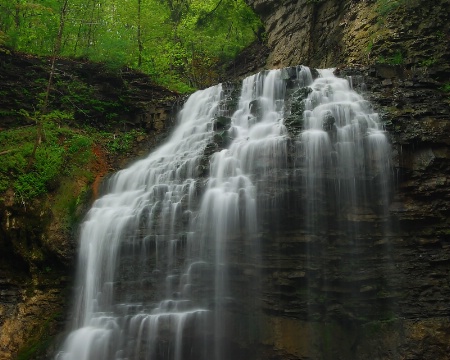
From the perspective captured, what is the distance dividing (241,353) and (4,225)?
24.1 ft

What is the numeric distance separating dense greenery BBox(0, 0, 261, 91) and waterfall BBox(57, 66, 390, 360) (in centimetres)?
874

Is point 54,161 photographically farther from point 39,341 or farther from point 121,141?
point 39,341

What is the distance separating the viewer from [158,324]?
9.05 meters

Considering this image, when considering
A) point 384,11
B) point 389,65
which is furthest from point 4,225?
point 384,11

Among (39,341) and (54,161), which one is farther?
(54,161)

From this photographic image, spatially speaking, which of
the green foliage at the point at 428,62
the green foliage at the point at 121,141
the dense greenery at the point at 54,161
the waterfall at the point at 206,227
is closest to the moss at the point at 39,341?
the waterfall at the point at 206,227

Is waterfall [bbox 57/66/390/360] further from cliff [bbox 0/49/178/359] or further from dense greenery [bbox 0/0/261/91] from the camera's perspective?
dense greenery [bbox 0/0/261/91]

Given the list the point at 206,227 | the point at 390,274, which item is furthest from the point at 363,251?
the point at 206,227

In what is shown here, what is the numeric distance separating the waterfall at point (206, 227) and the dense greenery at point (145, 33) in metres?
8.74

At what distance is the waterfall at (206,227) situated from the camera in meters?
9.03

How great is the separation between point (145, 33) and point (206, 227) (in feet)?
48.7

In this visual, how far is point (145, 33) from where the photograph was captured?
21375 millimetres

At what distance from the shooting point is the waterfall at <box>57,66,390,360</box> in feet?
29.6

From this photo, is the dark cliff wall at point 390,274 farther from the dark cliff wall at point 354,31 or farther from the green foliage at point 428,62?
the dark cliff wall at point 354,31
